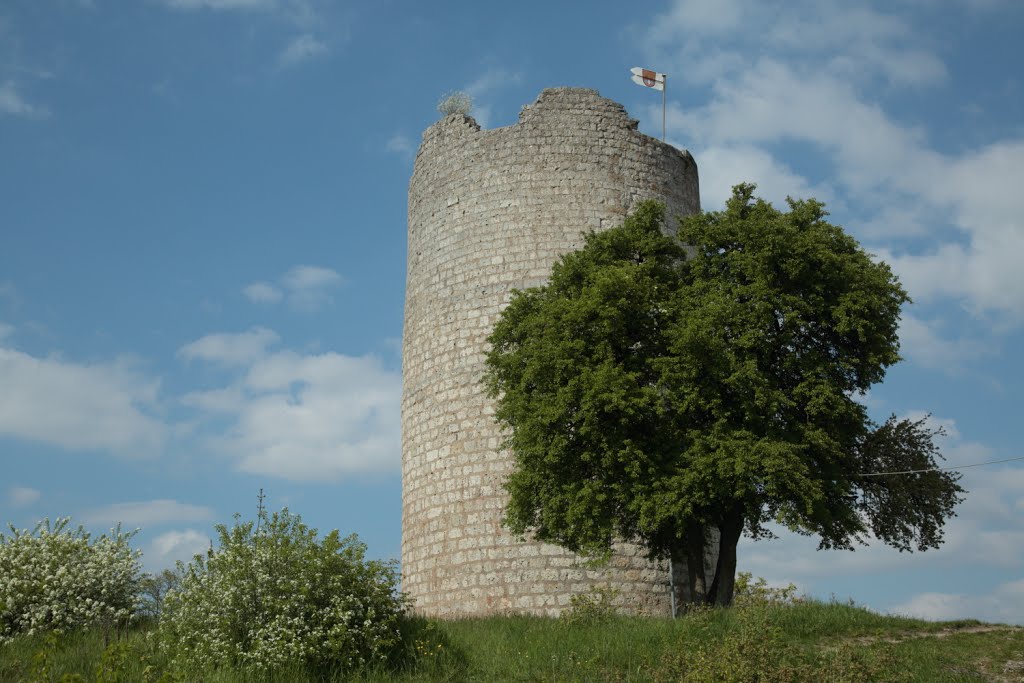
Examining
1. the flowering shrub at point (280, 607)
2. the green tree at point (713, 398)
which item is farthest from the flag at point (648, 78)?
the flowering shrub at point (280, 607)

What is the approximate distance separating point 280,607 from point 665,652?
4.79 meters

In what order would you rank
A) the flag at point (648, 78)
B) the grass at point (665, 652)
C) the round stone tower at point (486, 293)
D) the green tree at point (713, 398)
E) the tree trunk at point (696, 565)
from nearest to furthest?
the grass at point (665, 652) < the green tree at point (713, 398) < the tree trunk at point (696, 565) < the round stone tower at point (486, 293) < the flag at point (648, 78)

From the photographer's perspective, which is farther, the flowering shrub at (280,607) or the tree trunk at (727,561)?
the tree trunk at (727,561)

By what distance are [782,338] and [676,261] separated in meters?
3.72

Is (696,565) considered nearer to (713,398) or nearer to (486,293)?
(713,398)

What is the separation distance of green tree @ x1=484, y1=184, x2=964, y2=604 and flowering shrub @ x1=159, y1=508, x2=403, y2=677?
4035 millimetres

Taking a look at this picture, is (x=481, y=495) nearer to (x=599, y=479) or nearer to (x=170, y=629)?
(x=599, y=479)

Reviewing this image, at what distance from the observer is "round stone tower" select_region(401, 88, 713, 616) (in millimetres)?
18797

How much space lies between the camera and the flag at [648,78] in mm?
24938

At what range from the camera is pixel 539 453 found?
16234 millimetres

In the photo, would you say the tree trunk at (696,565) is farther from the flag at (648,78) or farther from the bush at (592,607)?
the flag at (648,78)

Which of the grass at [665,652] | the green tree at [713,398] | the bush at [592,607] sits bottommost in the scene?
the grass at [665,652]

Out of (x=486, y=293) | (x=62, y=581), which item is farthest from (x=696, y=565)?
(x=62, y=581)

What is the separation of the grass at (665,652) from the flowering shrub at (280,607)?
289mm
